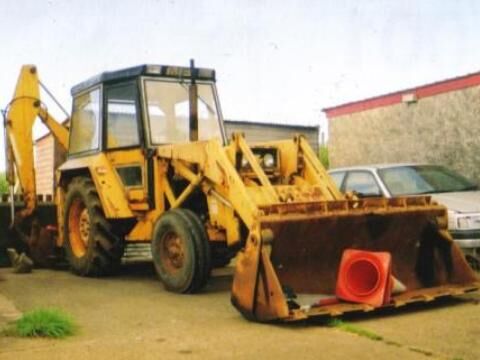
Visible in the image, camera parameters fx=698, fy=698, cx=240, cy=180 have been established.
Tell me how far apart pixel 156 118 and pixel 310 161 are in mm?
2106

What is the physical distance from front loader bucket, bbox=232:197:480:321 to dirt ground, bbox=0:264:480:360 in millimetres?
159

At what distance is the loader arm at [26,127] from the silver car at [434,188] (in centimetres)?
456

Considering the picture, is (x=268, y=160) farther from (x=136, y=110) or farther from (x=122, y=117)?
(x=122, y=117)

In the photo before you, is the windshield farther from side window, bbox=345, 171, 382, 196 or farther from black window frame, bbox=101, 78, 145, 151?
side window, bbox=345, 171, 382, 196

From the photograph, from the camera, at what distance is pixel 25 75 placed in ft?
35.7

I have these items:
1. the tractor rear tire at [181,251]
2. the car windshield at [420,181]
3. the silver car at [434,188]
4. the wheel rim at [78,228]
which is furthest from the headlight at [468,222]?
the wheel rim at [78,228]

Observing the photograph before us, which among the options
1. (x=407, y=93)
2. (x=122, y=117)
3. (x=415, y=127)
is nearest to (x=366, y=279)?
(x=122, y=117)

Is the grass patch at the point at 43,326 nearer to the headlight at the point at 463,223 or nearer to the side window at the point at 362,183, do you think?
the headlight at the point at 463,223

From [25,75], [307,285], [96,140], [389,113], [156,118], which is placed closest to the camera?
[307,285]

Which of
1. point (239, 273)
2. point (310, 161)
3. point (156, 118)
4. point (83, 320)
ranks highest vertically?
point (156, 118)

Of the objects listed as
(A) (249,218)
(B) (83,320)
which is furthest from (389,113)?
(B) (83,320)

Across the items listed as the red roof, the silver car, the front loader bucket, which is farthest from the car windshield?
the red roof

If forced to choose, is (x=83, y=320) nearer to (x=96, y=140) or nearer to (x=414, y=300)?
(x=414, y=300)

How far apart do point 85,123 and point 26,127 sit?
5.29ft
